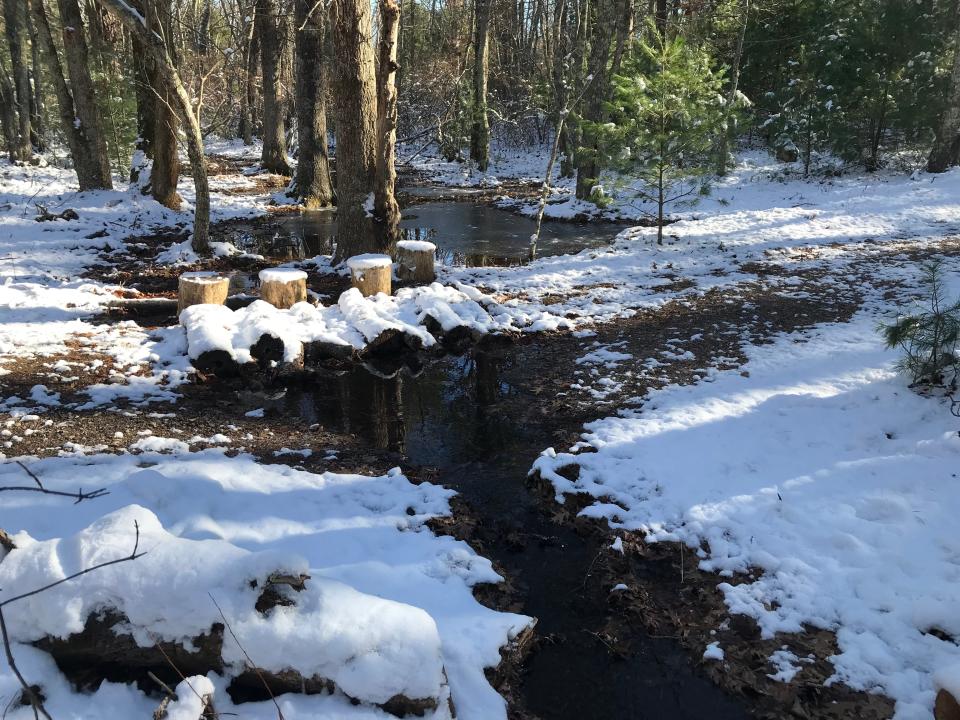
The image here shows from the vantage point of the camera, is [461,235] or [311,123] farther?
[311,123]

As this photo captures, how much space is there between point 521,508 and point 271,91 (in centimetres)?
1918

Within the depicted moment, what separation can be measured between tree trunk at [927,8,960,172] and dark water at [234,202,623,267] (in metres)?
7.43

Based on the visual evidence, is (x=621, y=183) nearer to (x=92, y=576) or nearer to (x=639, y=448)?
(x=639, y=448)

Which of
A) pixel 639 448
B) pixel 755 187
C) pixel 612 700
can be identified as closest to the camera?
pixel 612 700

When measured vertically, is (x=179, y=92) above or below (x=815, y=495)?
above

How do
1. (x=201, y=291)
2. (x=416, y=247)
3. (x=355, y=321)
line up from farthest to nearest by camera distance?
(x=416, y=247) → (x=355, y=321) → (x=201, y=291)

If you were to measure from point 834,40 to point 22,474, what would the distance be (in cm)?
1915

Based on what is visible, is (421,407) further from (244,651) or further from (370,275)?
(244,651)

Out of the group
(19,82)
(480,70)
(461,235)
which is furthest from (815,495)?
(19,82)

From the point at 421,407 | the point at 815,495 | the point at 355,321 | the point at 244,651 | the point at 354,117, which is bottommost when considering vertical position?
the point at 421,407

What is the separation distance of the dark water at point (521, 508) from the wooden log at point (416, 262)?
2184 millimetres

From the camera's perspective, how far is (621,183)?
11.4 metres

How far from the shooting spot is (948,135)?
1479cm

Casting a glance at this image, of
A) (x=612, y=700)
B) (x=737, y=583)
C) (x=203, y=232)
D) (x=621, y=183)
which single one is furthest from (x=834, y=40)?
(x=612, y=700)
